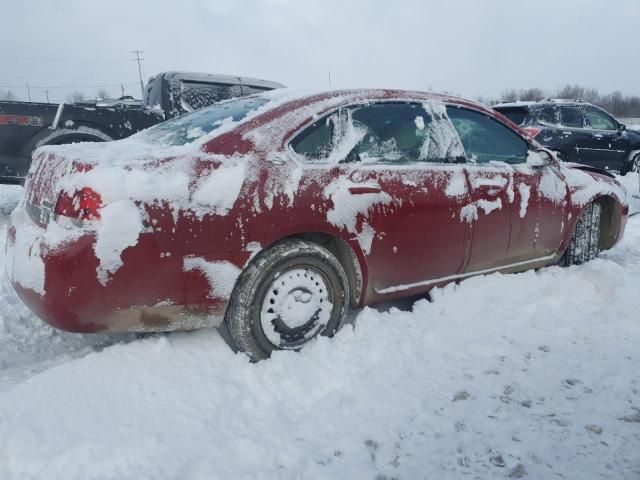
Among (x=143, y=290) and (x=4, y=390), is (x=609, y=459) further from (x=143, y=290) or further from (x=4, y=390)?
(x=4, y=390)

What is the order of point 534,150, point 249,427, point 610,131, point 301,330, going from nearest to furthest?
point 249,427 → point 301,330 → point 534,150 → point 610,131

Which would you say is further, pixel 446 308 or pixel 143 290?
pixel 446 308

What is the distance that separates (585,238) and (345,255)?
2.58m

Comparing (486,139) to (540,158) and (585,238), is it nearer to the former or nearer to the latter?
(540,158)

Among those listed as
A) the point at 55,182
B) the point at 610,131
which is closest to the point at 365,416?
the point at 55,182

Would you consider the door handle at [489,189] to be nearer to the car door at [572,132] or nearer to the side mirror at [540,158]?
the side mirror at [540,158]

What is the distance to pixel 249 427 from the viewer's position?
85.1 inches

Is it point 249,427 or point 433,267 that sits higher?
point 433,267

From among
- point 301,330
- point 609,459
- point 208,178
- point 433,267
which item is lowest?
point 609,459

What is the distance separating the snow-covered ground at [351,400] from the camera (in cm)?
194

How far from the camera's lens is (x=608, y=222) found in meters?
4.54

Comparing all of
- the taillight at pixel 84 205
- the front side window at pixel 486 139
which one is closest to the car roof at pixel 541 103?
the front side window at pixel 486 139

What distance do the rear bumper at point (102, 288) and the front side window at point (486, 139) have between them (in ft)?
6.86

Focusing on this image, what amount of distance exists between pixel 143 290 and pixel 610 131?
1029cm
